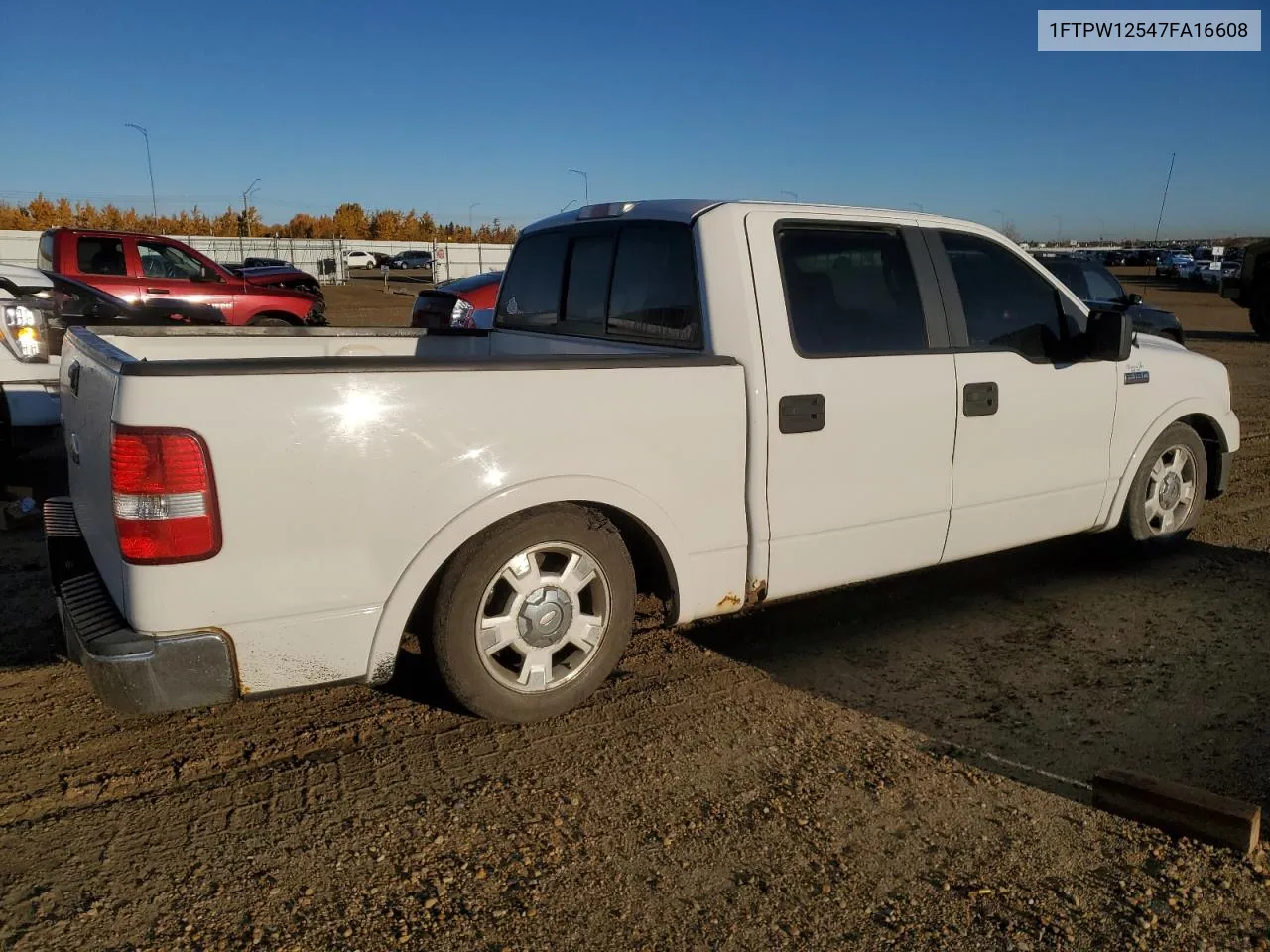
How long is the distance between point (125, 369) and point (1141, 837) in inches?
124

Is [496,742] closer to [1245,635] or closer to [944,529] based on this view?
[944,529]

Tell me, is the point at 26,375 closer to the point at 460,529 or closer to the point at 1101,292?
the point at 460,529

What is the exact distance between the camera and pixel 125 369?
108 inches

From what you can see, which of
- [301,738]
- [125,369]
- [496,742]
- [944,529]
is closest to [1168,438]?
[944,529]

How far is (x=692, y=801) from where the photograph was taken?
127 inches

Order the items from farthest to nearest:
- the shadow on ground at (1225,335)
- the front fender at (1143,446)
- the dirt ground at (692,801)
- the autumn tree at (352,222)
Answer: the autumn tree at (352,222) < the shadow on ground at (1225,335) < the front fender at (1143,446) < the dirt ground at (692,801)

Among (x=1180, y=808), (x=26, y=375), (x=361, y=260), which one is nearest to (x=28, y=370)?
(x=26, y=375)

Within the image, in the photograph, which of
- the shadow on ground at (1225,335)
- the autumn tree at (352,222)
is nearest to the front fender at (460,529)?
the shadow on ground at (1225,335)

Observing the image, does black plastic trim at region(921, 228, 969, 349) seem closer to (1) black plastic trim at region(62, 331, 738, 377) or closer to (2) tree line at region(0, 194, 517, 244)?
(1) black plastic trim at region(62, 331, 738, 377)

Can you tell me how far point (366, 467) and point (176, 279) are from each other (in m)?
12.7

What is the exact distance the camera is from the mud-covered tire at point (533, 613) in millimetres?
3352

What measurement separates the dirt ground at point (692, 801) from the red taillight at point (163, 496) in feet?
2.84

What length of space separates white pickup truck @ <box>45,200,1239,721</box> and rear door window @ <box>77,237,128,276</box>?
Result: 10340 mm

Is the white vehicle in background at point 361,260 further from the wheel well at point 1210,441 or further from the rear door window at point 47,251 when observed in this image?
the wheel well at point 1210,441
